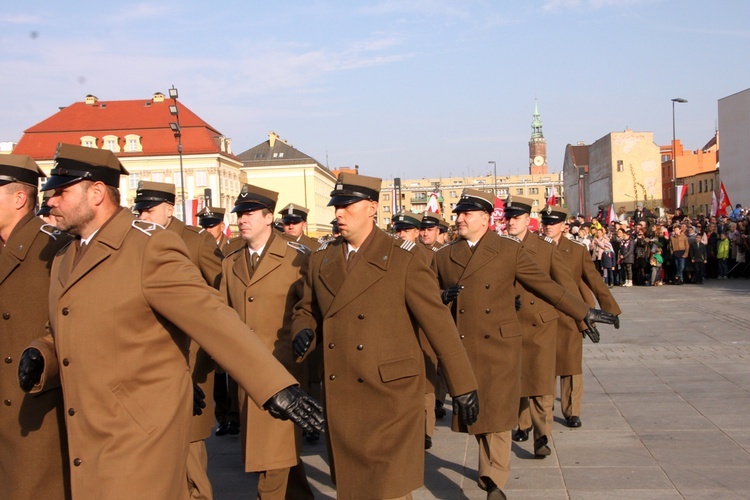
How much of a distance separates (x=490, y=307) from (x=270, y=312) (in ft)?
5.69

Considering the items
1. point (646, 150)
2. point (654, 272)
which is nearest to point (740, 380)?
point (654, 272)

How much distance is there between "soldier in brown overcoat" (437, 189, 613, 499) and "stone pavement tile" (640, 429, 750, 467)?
5.44 ft

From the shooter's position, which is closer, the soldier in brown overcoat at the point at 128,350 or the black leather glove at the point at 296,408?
the black leather glove at the point at 296,408

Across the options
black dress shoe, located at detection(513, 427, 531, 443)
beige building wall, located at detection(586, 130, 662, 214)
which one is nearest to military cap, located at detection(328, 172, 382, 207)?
black dress shoe, located at detection(513, 427, 531, 443)

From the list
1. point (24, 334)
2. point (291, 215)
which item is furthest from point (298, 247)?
point (291, 215)

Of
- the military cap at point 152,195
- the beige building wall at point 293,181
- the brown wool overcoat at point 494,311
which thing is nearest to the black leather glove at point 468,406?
the brown wool overcoat at point 494,311

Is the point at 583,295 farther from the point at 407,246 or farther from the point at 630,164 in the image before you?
the point at 630,164

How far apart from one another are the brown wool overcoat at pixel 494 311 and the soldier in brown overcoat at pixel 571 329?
1.94 m

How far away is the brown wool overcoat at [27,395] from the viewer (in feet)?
13.8

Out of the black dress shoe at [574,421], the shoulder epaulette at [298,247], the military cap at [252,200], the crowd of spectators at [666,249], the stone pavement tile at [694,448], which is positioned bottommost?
the black dress shoe at [574,421]

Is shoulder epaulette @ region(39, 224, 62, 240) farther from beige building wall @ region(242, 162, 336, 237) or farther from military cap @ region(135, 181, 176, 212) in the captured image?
beige building wall @ region(242, 162, 336, 237)

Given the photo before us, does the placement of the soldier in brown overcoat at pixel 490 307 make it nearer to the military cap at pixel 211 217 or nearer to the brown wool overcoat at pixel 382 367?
the brown wool overcoat at pixel 382 367

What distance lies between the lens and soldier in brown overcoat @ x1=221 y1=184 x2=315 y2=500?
5.89m

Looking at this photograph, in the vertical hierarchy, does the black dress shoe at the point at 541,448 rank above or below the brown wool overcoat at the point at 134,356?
below
